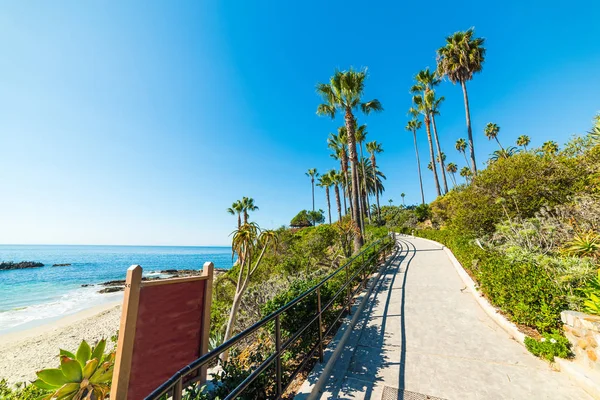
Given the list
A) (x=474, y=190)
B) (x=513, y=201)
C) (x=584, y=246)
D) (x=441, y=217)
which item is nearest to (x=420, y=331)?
(x=584, y=246)

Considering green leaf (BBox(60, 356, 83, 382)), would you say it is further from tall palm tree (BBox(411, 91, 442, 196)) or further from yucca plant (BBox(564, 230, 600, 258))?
tall palm tree (BBox(411, 91, 442, 196))

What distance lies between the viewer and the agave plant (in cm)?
220

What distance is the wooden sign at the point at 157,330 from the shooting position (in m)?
2.16

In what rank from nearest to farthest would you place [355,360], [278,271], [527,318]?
[355,360] < [527,318] < [278,271]

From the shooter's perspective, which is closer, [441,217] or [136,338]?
[136,338]

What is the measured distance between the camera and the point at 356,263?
723 centimetres

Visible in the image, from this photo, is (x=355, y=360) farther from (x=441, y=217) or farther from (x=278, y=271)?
(x=441, y=217)

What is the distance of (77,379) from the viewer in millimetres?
2332

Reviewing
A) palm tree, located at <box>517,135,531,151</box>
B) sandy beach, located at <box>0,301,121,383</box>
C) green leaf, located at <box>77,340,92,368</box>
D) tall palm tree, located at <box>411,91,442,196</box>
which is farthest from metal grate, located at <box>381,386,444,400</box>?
palm tree, located at <box>517,135,531,151</box>

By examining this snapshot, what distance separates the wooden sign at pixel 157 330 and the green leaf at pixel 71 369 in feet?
1.69

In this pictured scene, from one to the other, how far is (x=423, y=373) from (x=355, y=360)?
866mm

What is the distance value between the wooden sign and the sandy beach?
12792 mm

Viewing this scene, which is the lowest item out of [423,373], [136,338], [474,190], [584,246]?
[423,373]

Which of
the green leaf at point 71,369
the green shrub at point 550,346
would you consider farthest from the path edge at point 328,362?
the green shrub at point 550,346
